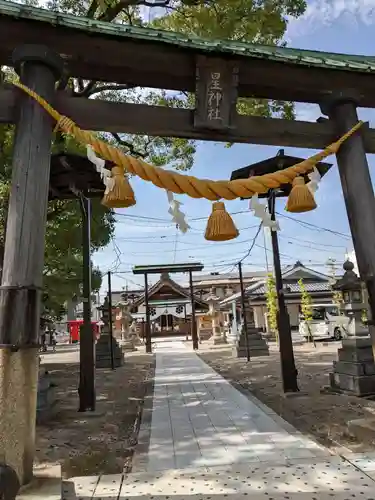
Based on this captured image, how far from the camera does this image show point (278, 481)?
12.5ft

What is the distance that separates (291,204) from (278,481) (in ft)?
9.23

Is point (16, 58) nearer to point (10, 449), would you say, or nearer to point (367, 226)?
point (10, 449)

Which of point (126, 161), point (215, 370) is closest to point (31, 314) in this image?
point (126, 161)

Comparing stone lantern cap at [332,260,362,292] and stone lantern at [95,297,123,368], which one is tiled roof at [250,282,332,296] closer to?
stone lantern at [95,297,123,368]

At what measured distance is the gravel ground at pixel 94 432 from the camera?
5.00m

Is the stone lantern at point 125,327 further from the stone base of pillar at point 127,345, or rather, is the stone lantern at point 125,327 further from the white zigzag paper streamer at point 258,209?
the white zigzag paper streamer at point 258,209

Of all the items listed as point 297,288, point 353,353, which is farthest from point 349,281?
point 297,288

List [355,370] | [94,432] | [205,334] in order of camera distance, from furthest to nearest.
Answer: [205,334] → [355,370] → [94,432]

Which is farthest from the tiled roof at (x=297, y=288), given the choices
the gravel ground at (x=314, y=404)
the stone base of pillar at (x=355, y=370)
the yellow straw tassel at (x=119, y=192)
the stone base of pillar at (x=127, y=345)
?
the yellow straw tassel at (x=119, y=192)

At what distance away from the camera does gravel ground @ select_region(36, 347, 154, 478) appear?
197 inches

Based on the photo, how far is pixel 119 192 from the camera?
404 cm

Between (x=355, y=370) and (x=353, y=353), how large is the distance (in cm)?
37

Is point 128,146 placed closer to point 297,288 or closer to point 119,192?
point 119,192

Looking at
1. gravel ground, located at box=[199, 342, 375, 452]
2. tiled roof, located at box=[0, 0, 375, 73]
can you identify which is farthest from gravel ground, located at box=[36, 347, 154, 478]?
tiled roof, located at box=[0, 0, 375, 73]
